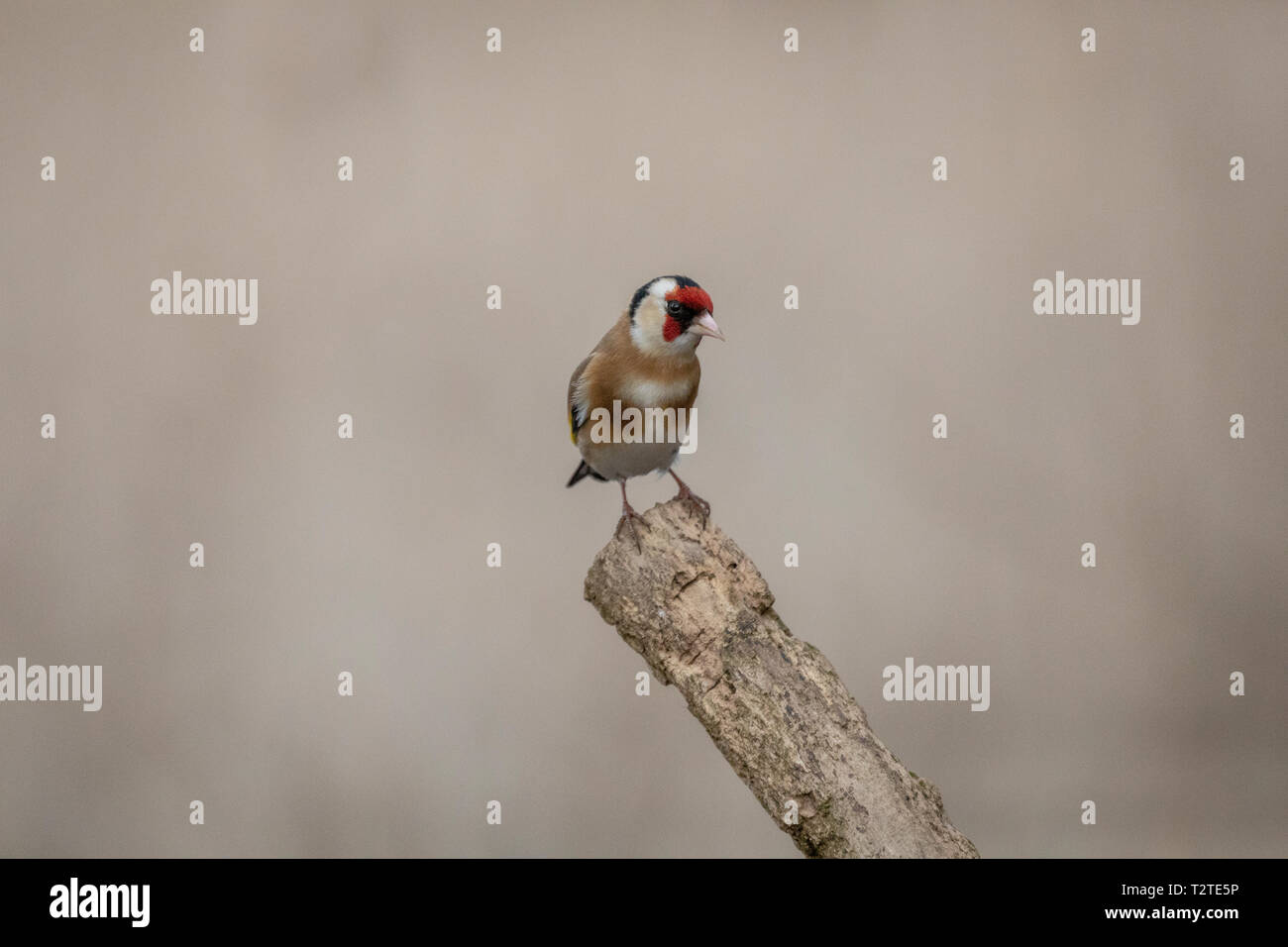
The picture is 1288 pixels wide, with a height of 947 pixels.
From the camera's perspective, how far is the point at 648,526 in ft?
9.61

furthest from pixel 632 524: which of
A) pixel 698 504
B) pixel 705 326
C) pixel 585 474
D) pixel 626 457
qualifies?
pixel 585 474

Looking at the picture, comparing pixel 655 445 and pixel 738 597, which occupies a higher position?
pixel 655 445

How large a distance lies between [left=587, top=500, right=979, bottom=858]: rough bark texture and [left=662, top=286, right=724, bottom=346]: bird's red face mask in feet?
1.92

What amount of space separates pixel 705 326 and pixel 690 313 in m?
0.06

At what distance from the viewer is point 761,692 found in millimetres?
2674

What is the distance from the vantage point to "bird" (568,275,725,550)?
3.30 m

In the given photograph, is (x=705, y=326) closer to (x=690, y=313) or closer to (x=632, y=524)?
(x=690, y=313)

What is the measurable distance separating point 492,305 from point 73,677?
8.35 ft

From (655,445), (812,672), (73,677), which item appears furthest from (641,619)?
(73,677)

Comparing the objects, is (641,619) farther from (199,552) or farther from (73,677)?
(73,677)

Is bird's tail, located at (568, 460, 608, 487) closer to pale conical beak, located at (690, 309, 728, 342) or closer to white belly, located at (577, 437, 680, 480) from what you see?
white belly, located at (577, 437, 680, 480)

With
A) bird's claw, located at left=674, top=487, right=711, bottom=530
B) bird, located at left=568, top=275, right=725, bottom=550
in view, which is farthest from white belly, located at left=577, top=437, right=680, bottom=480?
bird's claw, located at left=674, top=487, right=711, bottom=530

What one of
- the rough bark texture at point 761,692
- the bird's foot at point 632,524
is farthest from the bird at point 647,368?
the rough bark texture at point 761,692

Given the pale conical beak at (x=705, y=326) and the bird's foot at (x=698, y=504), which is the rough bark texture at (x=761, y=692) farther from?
the pale conical beak at (x=705, y=326)
